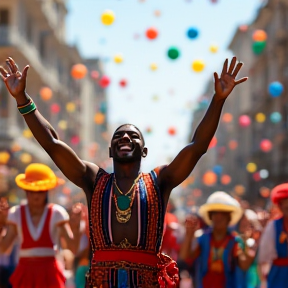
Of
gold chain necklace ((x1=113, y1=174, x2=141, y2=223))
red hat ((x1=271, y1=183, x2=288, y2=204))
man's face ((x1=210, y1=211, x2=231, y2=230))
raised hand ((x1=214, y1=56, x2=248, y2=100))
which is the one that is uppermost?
raised hand ((x1=214, y1=56, x2=248, y2=100))

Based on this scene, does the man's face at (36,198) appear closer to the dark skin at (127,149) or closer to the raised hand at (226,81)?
the dark skin at (127,149)

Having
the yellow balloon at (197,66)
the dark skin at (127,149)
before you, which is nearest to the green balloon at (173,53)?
the yellow balloon at (197,66)

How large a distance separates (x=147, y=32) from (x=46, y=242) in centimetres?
821

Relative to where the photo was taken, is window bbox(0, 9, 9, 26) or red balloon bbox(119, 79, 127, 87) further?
window bbox(0, 9, 9, 26)

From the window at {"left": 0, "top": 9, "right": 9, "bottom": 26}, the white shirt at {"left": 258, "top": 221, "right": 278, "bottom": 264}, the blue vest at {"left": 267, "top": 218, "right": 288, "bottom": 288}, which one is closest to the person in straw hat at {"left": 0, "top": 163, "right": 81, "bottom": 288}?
the white shirt at {"left": 258, "top": 221, "right": 278, "bottom": 264}

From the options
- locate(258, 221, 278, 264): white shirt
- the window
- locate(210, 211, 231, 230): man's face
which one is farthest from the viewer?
the window

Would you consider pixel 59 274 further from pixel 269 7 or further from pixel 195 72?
pixel 269 7

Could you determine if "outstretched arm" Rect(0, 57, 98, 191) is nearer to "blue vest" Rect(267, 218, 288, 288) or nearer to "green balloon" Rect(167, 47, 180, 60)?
"blue vest" Rect(267, 218, 288, 288)

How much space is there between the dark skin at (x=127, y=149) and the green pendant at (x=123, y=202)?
0.04 metres

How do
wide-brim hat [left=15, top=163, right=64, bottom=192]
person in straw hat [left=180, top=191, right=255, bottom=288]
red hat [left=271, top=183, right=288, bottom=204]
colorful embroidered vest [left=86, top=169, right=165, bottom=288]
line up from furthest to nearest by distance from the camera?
person in straw hat [left=180, top=191, right=255, bottom=288] < red hat [left=271, top=183, right=288, bottom=204] < wide-brim hat [left=15, top=163, right=64, bottom=192] < colorful embroidered vest [left=86, top=169, right=165, bottom=288]

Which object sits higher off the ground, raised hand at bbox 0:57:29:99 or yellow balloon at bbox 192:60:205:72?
yellow balloon at bbox 192:60:205:72

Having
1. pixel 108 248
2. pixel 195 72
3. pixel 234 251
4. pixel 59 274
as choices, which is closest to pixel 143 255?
pixel 108 248

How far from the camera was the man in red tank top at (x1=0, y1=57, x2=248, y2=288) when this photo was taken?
4.44 metres

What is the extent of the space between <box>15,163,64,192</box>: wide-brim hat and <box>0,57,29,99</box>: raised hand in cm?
237
